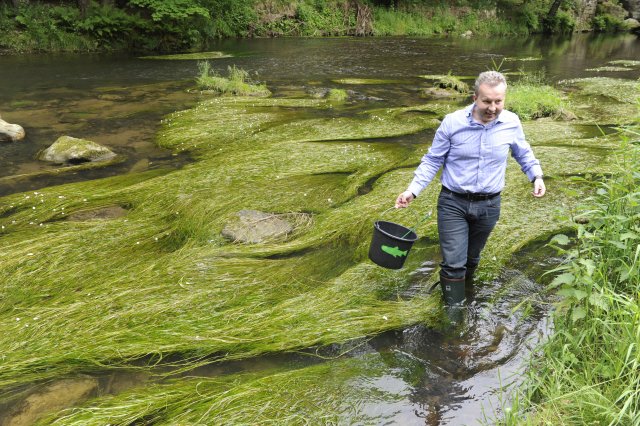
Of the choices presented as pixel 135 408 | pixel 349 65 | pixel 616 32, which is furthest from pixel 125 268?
pixel 616 32

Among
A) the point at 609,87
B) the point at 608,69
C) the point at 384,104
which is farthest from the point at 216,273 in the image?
the point at 608,69

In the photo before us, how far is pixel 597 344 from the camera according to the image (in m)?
2.75

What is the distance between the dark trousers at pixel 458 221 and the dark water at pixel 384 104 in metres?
0.47

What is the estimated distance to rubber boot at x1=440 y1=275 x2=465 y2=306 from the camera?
11.9 ft

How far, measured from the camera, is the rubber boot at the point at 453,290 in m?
3.64

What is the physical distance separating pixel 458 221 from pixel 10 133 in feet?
26.2

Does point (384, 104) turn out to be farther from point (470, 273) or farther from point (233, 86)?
point (470, 273)

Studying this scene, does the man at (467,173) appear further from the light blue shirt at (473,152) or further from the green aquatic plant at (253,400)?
the green aquatic plant at (253,400)

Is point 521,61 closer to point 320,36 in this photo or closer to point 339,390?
point 320,36

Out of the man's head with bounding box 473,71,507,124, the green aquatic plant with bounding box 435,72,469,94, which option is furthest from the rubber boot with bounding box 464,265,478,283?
the green aquatic plant with bounding box 435,72,469,94

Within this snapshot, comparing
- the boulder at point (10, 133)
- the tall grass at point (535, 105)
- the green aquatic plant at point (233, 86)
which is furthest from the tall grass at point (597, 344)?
the green aquatic plant at point (233, 86)

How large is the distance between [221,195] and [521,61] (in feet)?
58.1

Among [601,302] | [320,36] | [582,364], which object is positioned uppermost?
[320,36]

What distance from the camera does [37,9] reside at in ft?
60.6
